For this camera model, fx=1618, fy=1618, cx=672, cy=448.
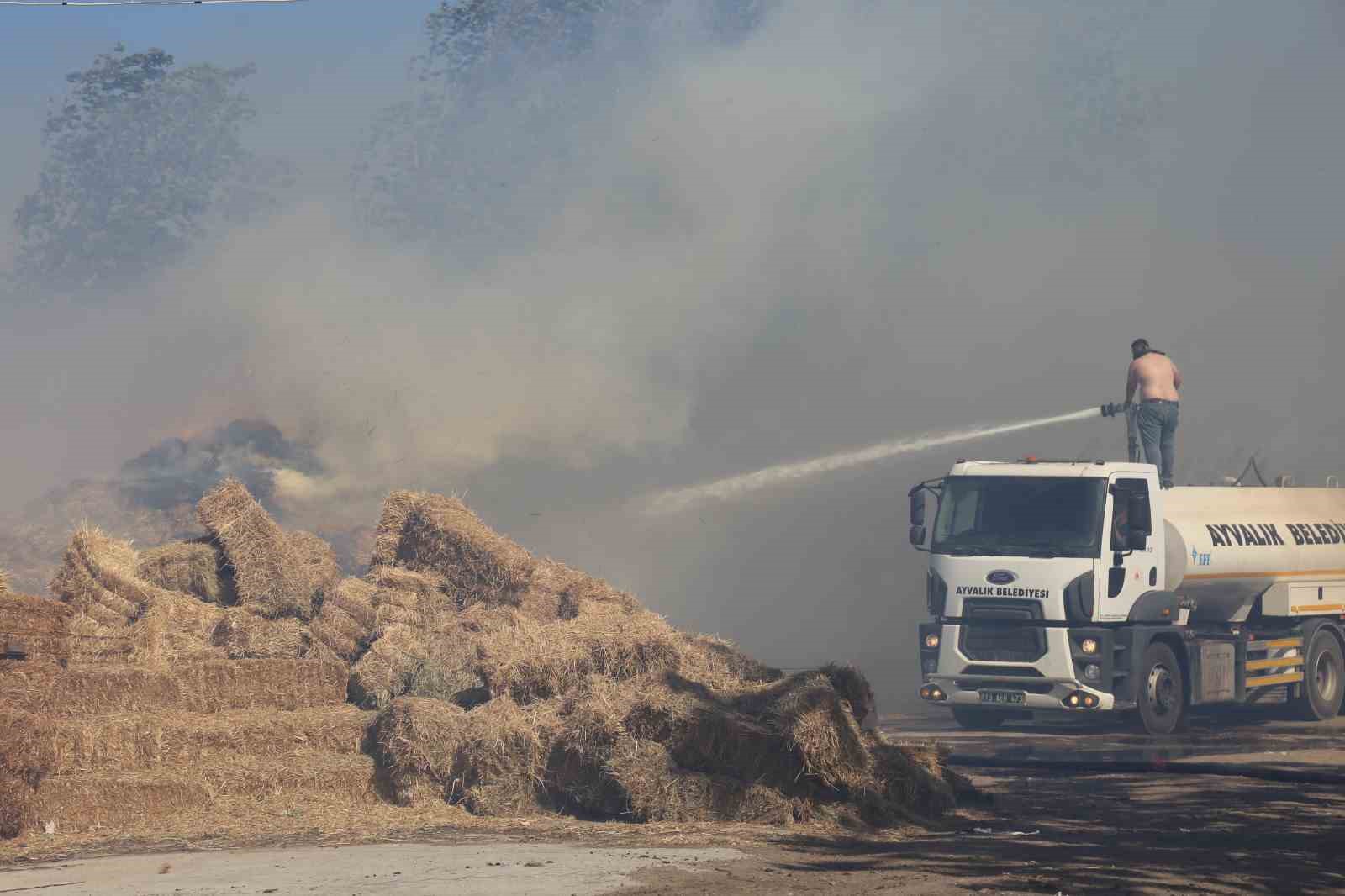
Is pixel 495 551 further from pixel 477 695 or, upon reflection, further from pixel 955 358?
pixel 955 358

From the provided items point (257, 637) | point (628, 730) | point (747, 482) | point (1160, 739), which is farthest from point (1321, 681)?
point (747, 482)

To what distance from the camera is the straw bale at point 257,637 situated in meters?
18.4

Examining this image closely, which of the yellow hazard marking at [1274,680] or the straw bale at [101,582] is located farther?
the yellow hazard marking at [1274,680]

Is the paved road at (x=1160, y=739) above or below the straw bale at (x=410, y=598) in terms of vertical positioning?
below

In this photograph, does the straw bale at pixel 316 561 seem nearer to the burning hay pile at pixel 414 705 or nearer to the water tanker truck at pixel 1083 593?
the burning hay pile at pixel 414 705

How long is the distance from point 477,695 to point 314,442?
951 inches

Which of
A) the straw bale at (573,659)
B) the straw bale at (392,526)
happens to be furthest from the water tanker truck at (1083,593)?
the straw bale at (392,526)

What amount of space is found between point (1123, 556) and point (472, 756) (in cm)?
1049

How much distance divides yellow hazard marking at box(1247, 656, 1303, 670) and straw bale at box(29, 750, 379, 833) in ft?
47.6

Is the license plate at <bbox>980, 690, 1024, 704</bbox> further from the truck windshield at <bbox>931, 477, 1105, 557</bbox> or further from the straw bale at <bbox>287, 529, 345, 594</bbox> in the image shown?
the straw bale at <bbox>287, 529, 345, 594</bbox>

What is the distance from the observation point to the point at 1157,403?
81.3 ft

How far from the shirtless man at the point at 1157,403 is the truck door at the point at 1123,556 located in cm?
186

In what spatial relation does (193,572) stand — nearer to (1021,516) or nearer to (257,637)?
(257,637)

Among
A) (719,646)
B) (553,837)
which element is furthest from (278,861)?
(719,646)
